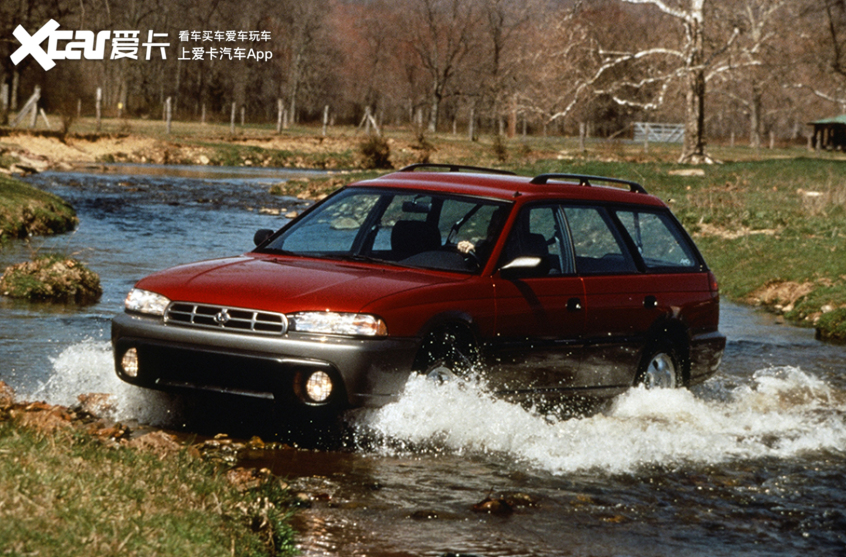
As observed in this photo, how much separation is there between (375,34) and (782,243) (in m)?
87.4

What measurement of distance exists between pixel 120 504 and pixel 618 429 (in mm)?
4079

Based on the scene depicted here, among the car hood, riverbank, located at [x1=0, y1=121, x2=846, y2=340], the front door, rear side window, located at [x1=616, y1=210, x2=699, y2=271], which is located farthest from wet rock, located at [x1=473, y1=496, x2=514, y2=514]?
riverbank, located at [x1=0, y1=121, x2=846, y2=340]

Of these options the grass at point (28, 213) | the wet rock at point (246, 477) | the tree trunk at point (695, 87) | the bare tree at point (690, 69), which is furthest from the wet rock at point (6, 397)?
the tree trunk at point (695, 87)

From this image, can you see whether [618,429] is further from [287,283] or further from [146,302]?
[146,302]

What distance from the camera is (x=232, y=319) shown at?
696cm

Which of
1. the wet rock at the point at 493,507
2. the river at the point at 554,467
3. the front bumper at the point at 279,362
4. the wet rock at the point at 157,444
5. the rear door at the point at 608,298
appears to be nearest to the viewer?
the river at the point at 554,467

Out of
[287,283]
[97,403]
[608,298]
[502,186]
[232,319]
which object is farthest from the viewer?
[608,298]

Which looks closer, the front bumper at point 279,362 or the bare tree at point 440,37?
the front bumper at point 279,362

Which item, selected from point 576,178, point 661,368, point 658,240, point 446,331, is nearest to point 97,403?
point 446,331

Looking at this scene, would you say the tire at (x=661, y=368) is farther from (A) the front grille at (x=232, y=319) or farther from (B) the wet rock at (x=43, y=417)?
(B) the wet rock at (x=43, y=417)

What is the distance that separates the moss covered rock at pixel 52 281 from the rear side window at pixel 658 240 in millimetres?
7269

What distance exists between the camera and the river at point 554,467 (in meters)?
5.98

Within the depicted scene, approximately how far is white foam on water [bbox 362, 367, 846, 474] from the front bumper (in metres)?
0.23

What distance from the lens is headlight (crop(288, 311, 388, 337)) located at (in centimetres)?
688
